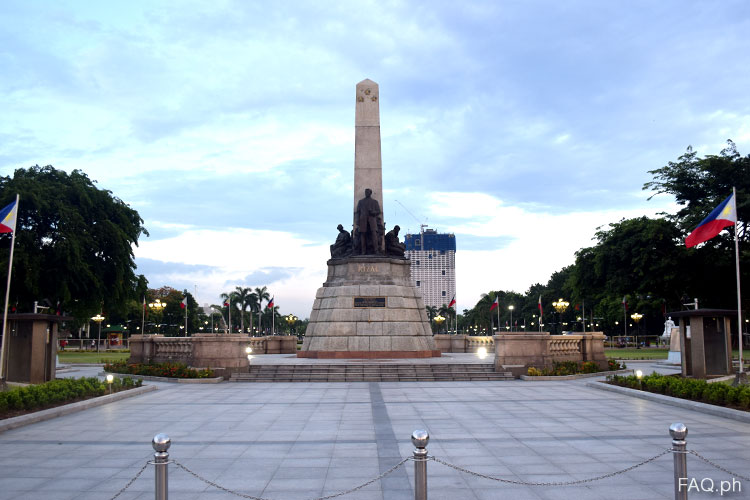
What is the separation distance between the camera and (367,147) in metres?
31.3

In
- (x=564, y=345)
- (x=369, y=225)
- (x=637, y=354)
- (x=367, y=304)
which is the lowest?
(x=637, y=354)

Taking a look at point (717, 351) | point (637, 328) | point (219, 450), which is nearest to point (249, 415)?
point (219, 450)

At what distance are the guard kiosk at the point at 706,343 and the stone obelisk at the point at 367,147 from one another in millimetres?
15909

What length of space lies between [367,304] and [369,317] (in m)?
0.66

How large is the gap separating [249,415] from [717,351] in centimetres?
1485

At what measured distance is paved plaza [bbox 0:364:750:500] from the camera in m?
7.46

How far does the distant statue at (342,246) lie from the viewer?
101 ft

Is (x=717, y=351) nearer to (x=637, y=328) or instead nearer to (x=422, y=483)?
(x=422, y=483)

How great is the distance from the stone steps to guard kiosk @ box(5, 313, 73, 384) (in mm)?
6577

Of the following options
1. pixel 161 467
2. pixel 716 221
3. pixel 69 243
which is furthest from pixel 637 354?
pixel 161 467

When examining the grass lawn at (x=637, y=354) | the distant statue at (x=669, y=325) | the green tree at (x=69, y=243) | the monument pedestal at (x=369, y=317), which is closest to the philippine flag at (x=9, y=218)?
the green tree at (x=69, y=243)

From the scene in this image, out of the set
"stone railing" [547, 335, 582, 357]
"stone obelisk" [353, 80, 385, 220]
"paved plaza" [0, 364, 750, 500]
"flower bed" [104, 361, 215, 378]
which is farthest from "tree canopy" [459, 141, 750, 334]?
"flower bed" [104, 361, 215, 378]

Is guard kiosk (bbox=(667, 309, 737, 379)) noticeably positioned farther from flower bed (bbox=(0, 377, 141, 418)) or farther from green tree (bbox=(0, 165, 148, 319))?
green tree (bbox=(0, 165, 148, 319))

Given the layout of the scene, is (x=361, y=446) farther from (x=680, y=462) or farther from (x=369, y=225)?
(x=369, y=225)
